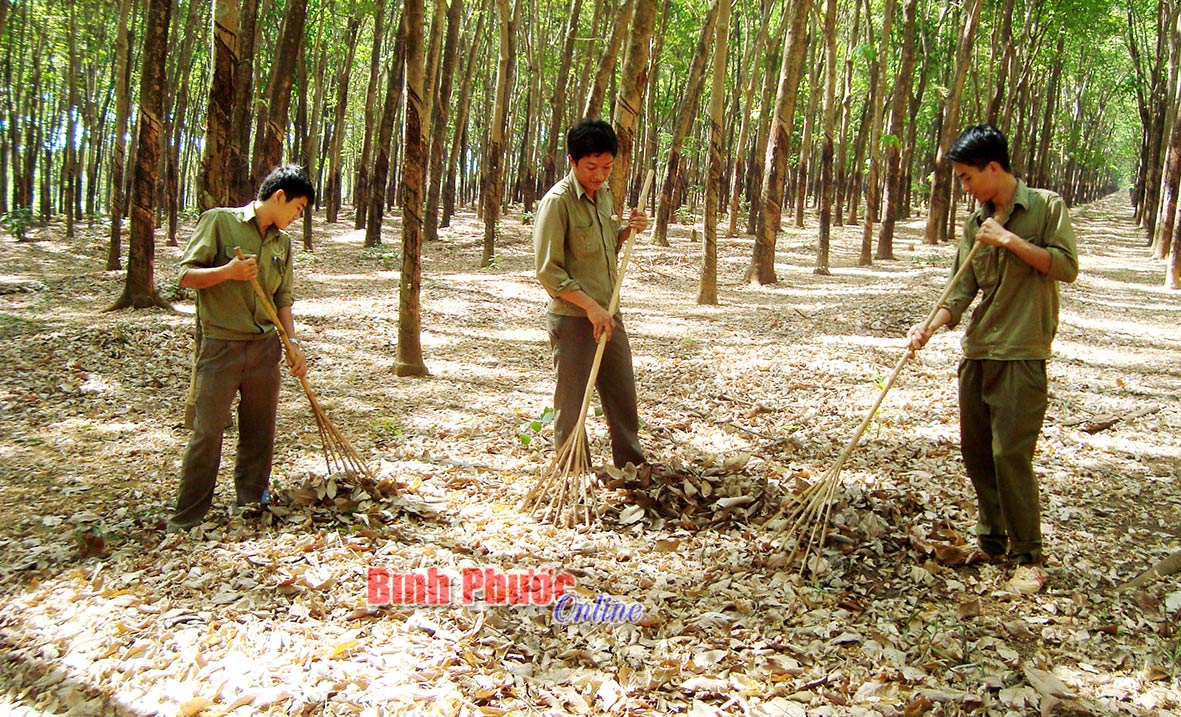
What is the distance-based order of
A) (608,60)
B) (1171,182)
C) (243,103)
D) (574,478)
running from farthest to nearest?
(1171,182)
(243,103)
(608,60)
(574,478)

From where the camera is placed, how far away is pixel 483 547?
13.4ft

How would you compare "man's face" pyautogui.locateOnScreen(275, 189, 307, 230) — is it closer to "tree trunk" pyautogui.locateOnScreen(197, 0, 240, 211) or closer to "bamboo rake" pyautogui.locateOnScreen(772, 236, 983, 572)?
"tree trunk" pyautogui.locateOnScreen(197, 0, 240, 211)

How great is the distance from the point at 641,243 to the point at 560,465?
1384cm

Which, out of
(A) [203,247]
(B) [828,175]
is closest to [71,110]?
(B) [828,175]

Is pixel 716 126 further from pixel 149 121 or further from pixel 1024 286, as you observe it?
pixel 1024 286

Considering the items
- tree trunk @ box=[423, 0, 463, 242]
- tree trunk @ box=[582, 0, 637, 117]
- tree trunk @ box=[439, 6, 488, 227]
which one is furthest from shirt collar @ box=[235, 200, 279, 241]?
tree trunk @ box=[439, 6, 488, 227]

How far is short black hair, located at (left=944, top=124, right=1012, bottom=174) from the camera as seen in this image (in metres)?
3.45

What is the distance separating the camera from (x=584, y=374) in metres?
4.54

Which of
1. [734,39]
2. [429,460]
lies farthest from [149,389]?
[734,39]

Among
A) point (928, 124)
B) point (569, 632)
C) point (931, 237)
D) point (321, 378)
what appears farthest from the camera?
point (928, 124)

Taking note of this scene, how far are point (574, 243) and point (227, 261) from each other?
1802 mm

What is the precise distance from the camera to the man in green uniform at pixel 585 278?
4.22 meters

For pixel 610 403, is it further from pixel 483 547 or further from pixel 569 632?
pixel 569 632

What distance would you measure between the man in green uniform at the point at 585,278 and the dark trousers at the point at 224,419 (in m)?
1.55
